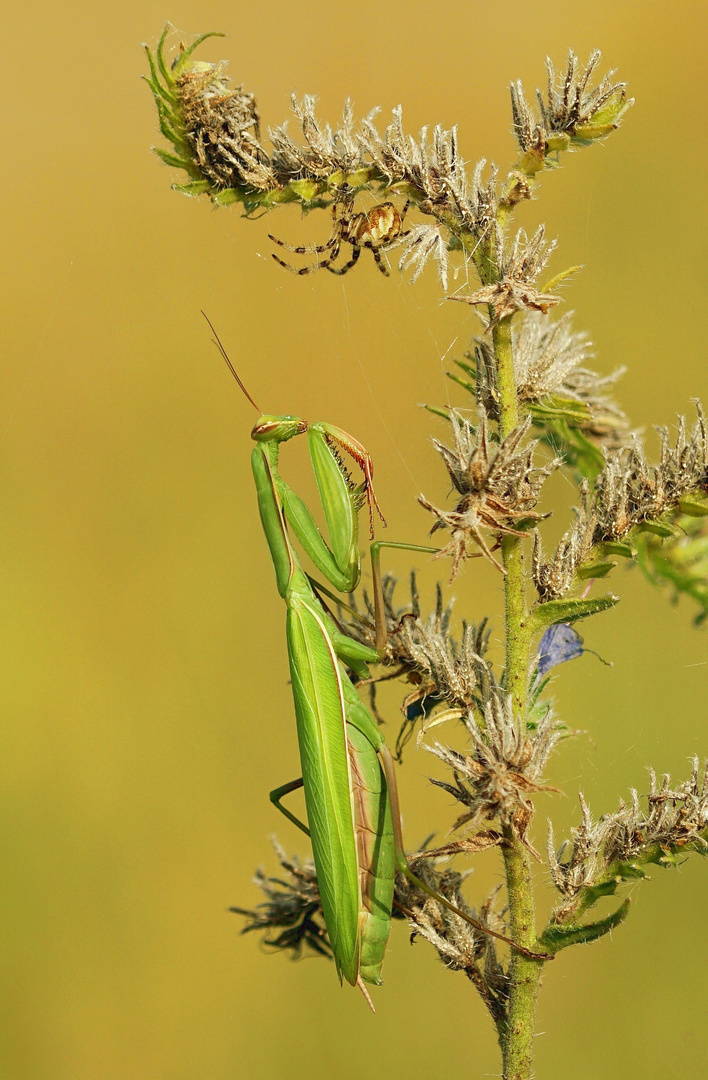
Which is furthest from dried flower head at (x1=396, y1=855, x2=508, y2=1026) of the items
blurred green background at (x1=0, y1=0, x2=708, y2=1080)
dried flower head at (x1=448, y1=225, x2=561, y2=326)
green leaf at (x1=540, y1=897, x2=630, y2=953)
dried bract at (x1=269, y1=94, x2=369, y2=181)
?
blurred green background at (x1=0, y1=0, x2=708, y2=1080)

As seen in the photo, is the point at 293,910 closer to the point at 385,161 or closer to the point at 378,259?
the point at 378,259

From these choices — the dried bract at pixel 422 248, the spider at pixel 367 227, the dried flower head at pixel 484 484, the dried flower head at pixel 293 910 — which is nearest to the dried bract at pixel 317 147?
the spider at pixel 367 227

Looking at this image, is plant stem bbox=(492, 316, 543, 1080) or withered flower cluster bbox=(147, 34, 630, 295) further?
plant stem bbox=(492, 316, 543, 1080)

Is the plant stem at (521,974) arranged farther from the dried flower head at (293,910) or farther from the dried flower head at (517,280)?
the dried flower head at (517,280)

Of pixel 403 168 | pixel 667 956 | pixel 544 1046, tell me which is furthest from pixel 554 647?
pixel 544 1046

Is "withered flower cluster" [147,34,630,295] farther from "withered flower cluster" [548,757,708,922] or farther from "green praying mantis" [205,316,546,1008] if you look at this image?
"withered flower cluster" [548,757,708,922]

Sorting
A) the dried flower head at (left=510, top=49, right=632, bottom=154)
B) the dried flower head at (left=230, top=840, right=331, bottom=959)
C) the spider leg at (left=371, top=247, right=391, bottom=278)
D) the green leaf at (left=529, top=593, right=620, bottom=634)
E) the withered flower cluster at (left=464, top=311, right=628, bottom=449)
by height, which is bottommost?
the dried flower head at (left=230, top=840, right=331, bottom=959)

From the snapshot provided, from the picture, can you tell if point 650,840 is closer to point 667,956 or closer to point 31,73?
point 667,956
